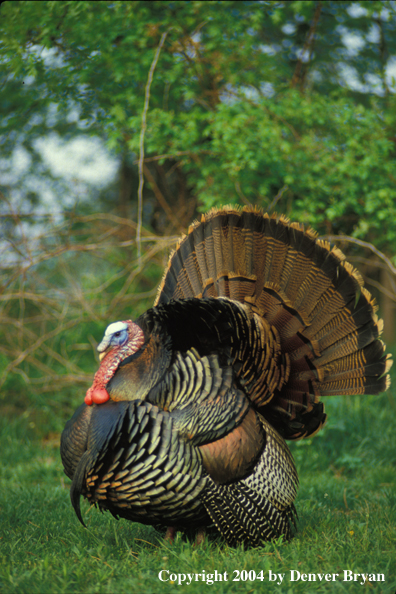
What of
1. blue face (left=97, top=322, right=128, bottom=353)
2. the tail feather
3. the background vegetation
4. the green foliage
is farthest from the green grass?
the green foliage

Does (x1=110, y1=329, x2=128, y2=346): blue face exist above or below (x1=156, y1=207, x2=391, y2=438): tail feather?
above

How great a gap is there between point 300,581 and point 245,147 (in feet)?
12.6

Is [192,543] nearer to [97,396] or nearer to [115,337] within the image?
[97,396]

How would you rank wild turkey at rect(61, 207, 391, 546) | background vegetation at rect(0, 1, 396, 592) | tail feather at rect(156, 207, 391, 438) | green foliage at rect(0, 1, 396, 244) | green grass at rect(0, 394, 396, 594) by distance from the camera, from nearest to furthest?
green grass at rect(0, 394, 396, 594) → wild turkey at rect(61, 207, 391, 546) → tail feather at rect(156, 207, 391, 438) → background vegetation at rect(0, 1, 396, 592) → green foliage at rect(0, 1, 396, 244)

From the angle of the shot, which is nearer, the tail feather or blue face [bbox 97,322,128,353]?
blue face [bbox 97,322,128,353]

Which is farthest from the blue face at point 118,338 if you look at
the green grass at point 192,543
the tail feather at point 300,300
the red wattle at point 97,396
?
the green grass at point 192,543

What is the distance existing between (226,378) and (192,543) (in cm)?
99

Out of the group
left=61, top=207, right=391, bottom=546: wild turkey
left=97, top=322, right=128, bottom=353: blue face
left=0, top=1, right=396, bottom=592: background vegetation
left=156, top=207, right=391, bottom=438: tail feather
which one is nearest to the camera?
left=61, top=207, right=391, bottom=546: wild turkey

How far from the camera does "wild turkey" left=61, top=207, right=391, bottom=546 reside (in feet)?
8.72

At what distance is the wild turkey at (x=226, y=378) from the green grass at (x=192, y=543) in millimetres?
198

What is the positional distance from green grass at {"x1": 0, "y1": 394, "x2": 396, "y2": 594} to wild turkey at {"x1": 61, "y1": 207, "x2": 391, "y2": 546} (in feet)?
0.65

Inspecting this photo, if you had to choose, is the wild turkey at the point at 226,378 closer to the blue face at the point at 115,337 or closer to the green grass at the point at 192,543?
the blue face at the point at 115,337

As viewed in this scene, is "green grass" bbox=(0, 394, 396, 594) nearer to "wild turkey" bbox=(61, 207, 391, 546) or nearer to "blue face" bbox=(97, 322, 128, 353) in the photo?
"wild turkey" bbox=(61, 207, 391, 546)

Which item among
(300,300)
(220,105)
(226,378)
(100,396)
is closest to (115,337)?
(100,396)
